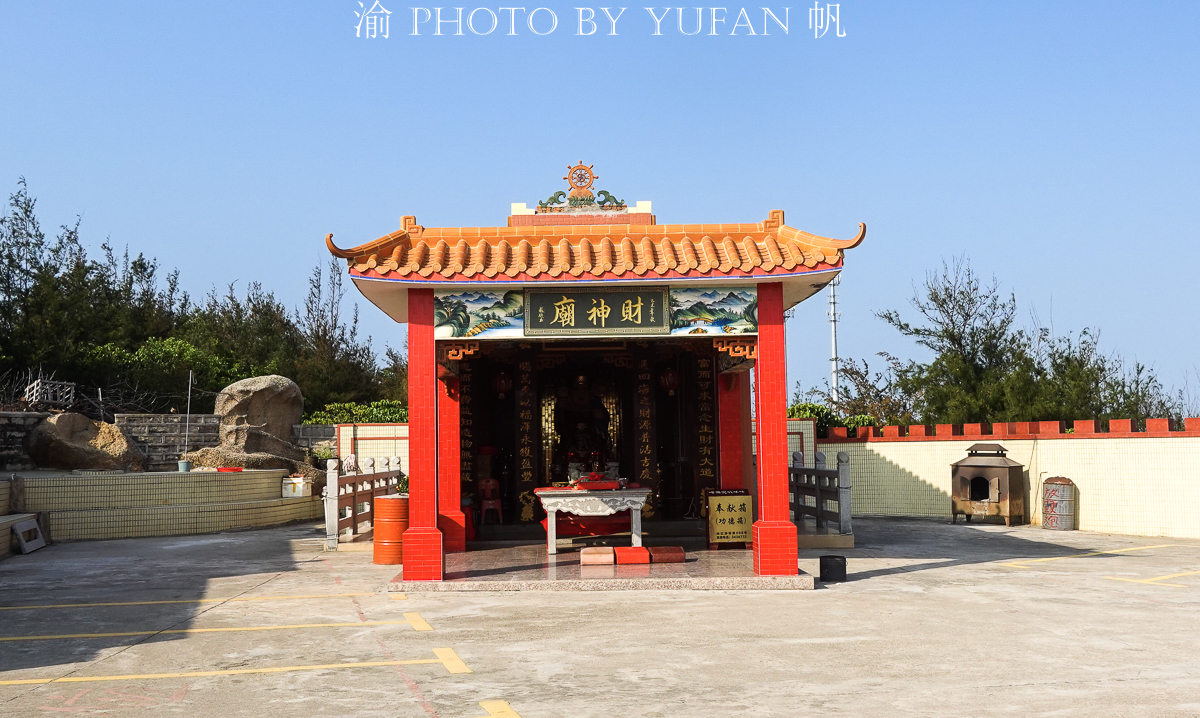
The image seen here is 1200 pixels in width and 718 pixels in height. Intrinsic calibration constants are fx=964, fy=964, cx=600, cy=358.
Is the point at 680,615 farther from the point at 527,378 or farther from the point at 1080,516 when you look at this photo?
the point at 1080,516

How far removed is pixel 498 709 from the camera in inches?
188

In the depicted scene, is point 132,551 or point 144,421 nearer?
point 132,551

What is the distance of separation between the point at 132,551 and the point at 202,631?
6.22 metres

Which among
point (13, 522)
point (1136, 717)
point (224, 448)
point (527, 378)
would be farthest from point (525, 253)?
point (224, 448)

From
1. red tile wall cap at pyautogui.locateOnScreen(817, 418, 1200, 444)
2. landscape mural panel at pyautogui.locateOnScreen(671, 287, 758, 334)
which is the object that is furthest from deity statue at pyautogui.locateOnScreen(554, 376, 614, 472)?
red tile wall cap at pyautogui.locateOnScreen(817, 418, 1200, 444)

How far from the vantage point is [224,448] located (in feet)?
62.9

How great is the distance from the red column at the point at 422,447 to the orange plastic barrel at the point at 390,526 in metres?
1.94

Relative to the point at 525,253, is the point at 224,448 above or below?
below

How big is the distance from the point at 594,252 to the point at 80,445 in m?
11.5

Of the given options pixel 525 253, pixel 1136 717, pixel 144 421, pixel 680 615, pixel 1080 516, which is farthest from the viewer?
pixel 144 421

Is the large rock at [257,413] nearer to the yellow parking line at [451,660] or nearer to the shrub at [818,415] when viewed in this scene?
the shrub at [818,415]

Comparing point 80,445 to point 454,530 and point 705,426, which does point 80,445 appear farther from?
point 705,426

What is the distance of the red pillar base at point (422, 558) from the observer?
907 cm

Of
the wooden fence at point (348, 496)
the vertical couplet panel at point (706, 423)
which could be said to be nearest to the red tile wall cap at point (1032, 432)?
the vertical couplet panel at point (706, 423)
